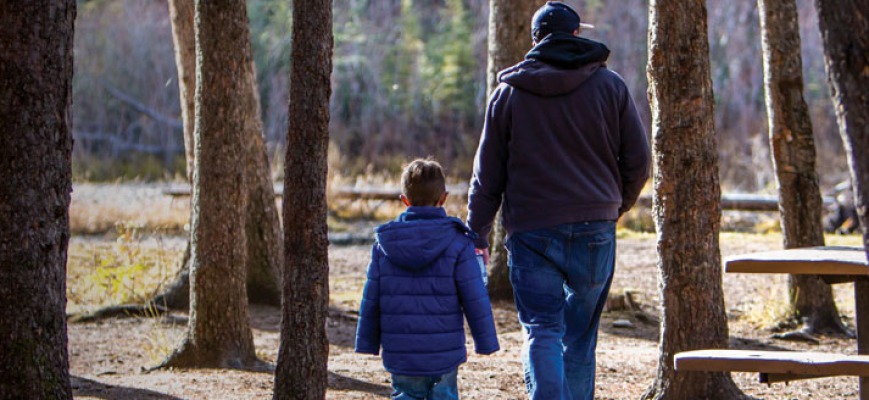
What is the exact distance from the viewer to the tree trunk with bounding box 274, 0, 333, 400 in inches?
208

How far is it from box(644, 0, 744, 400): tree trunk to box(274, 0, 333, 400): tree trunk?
1751mm

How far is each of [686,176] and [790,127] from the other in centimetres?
360

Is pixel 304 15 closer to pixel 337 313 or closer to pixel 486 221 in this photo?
pixel 486 221

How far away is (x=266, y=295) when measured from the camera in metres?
11.0

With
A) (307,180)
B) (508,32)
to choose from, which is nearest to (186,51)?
(508,32)

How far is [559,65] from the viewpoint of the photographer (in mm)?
5344

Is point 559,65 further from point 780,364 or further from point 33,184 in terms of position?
point 33,184

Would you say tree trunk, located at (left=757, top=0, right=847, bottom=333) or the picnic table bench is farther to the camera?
tree trunk, located at (left=757, top=0, right=847, bottom=333)

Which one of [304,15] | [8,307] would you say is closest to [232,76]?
[304,15]

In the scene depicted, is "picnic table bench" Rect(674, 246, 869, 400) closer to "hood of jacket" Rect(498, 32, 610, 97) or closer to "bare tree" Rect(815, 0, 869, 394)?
"hood of jacket" Rect(498, 32, 610, 97)

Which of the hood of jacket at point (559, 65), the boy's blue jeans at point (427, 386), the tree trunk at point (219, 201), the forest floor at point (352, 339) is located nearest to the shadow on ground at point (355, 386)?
the forest floor at point (352, 339)

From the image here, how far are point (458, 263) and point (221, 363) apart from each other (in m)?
3.47

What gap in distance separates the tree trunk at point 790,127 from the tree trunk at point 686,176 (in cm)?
338

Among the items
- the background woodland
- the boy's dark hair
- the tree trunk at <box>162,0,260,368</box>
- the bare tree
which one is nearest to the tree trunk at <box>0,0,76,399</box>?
the boy's dark hair
